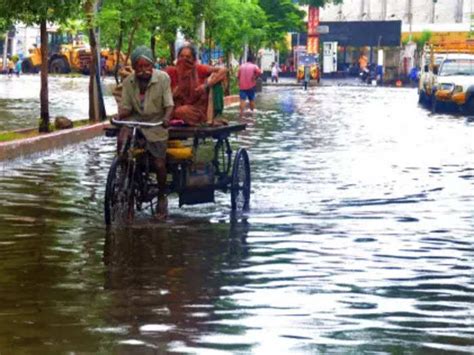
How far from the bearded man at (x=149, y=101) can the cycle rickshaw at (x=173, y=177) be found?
12cm

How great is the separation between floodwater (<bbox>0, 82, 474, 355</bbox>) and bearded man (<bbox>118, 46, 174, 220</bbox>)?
75 cm

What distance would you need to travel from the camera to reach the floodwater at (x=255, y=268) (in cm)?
769

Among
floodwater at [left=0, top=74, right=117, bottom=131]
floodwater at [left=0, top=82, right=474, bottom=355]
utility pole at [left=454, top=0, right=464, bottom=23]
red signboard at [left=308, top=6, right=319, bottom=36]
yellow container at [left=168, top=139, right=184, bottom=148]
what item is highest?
Result: utility pole at [left=454, top=0, right=464, bottom=23]

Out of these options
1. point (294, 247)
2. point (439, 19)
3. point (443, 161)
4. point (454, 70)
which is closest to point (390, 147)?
point (443, 161)

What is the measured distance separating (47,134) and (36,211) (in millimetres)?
9339

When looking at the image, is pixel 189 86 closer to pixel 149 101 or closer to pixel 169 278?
pixel 149 101

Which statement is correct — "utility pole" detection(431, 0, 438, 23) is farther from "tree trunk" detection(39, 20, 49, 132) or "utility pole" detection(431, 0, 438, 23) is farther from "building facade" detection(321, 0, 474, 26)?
"tree trunk" detection(39, 20, 49, 132)

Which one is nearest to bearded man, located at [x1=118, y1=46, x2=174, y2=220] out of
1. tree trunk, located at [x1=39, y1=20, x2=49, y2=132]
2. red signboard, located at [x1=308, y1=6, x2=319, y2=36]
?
tree trunk, located at [x1=39, y1=20, x2=49, y2=132]

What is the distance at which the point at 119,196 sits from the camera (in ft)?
40.7

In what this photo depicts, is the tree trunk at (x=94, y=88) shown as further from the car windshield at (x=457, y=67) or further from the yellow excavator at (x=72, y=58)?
the yellow excavator at (x=72, y=58)

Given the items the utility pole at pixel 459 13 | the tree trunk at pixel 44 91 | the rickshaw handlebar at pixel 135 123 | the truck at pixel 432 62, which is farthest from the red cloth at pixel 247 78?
the utility pole at pixel 459 13

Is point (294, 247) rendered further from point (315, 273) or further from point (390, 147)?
point (390, 147)

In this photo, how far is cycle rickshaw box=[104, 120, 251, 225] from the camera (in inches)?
488

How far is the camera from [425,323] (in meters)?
8.18
